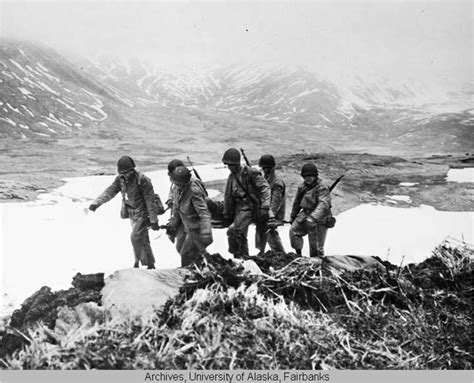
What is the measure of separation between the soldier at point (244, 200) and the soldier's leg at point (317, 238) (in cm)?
67

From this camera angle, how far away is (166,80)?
149ft

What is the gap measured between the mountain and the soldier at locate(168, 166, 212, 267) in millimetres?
14983

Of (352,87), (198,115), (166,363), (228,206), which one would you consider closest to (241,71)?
(352,87)

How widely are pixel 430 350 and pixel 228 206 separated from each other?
3.07 m

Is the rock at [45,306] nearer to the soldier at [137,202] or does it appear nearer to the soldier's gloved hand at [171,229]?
the soldier's gloved hand at [171,229]

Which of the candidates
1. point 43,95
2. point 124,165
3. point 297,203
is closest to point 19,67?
point 43,95

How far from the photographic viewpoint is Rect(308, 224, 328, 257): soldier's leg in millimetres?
5715

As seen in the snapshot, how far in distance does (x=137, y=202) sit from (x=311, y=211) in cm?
226

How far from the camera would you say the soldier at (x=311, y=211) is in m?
5.48

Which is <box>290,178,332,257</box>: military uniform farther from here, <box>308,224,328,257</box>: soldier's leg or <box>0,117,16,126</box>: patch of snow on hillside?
<box>0,117,16,126</box>: patch of snow on hillside

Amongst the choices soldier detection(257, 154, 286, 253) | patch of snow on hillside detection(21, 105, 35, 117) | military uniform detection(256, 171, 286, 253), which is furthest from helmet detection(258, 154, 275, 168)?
patch of snow on hillside detection(21, 105, 35, 117)

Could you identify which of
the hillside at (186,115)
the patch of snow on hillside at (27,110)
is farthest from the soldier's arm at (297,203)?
the patch of snow on hillside at (27,110)

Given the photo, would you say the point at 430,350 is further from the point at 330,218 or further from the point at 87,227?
the point at 87,227
